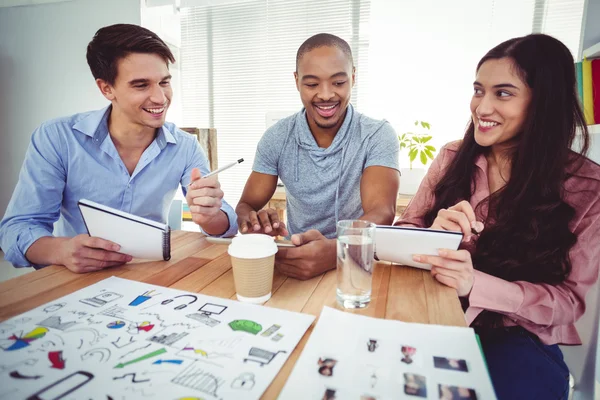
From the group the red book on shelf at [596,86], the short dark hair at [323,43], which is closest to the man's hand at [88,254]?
the short dark hair at [323,43]

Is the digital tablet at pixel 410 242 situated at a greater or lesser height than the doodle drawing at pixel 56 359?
A: greater

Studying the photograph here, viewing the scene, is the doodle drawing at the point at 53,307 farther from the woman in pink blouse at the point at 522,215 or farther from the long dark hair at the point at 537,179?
the long dark hair at the point at 537,179

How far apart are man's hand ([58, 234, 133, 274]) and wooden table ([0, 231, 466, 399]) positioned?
0.02 meters

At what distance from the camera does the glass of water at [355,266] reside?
70cm

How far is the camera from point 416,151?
9.61 ft

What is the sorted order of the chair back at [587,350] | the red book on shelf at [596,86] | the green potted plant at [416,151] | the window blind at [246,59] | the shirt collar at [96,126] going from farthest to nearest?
the window blind at [246,59] → the green potted plant at [416,151] → the red book on shelf at [596,86] → the shirt collar at [96,126] → the chair back at [587,350]

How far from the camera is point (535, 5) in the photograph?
113 inches

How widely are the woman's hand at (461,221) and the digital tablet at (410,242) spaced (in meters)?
0.07

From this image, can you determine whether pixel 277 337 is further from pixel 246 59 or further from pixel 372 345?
pixel 246 59

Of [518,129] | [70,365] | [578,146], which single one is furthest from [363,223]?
[578,146]

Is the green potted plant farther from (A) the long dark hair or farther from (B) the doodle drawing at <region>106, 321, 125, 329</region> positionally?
(B) the doodle drawing at <region>106, 321, 125, 329</region>

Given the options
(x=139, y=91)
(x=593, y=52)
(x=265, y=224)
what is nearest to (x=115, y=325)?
(x=265, y=224)

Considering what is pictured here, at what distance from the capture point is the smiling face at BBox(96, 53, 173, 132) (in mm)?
1338

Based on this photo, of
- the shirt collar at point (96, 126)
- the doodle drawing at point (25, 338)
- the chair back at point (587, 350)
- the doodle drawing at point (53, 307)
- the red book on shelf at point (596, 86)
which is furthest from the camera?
the red book on shelf at point (596, 86)
